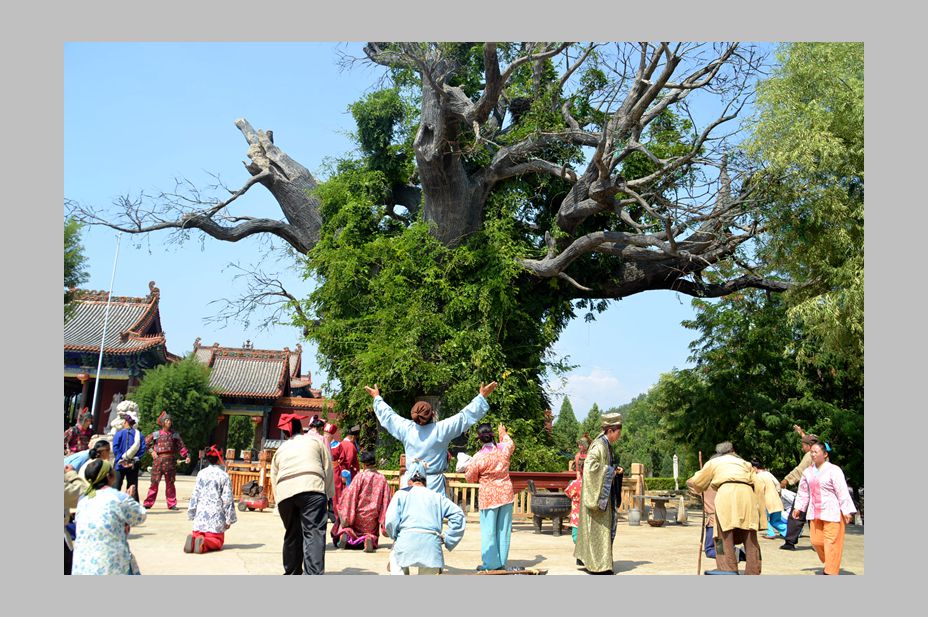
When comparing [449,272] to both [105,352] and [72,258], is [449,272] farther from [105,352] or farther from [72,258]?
[105,352]

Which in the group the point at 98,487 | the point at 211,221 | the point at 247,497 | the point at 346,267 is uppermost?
the point at 211,221

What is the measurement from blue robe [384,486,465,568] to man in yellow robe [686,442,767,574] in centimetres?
279

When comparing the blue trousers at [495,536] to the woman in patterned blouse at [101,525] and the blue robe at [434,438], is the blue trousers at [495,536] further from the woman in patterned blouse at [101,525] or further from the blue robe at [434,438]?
the woman in patterned blouse at [101,525]

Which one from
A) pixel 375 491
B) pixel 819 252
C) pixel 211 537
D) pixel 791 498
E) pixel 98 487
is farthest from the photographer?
pixel 819 252

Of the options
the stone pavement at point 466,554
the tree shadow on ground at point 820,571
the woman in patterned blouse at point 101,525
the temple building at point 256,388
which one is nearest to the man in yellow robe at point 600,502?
the stone pavement at point 466,554

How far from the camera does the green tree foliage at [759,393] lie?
1867cm

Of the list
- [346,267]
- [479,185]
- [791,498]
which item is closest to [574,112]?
[479,185]

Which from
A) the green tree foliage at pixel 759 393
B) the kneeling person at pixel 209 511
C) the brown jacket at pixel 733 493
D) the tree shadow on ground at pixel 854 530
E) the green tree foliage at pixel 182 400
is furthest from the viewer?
the green tree foliage at pixel 182 400

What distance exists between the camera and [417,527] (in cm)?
620

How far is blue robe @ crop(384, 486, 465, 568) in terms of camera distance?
6164mm

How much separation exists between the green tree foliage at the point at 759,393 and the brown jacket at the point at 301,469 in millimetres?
14254

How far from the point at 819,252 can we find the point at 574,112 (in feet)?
21.8

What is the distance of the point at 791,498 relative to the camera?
11914mm

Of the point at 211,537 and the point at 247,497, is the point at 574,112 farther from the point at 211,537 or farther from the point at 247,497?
the point at 211,537
